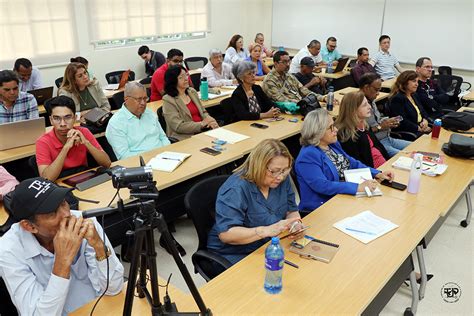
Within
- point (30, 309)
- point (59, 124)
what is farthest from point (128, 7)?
point (30, 309)

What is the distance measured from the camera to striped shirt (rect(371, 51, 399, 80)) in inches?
319

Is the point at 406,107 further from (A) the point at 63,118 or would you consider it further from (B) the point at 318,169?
(A) the point at 63,118

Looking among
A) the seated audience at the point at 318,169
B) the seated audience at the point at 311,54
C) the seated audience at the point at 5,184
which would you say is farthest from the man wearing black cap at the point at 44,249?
the seated audience at the point at 311,54

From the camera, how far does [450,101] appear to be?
6.55m

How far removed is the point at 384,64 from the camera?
8102 millimetres

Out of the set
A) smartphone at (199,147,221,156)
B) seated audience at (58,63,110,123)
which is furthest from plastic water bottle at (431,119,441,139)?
seated audience at (58,63,110,123)

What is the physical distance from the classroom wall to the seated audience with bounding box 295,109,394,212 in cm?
557

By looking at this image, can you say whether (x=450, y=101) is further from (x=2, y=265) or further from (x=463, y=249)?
(x=2, y=265)

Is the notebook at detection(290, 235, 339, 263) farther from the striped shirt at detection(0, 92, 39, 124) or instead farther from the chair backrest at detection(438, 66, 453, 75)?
the chair backrest at detection(438, 66, 453, 75)

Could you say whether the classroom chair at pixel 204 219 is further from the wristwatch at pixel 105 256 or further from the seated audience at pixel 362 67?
the seated audience at pixel 362 67

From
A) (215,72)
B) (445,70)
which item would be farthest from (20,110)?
(445,70)

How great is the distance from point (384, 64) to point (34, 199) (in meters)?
7.78

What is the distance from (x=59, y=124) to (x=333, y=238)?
2.06 meters

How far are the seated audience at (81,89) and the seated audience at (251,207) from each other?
9.19ft
